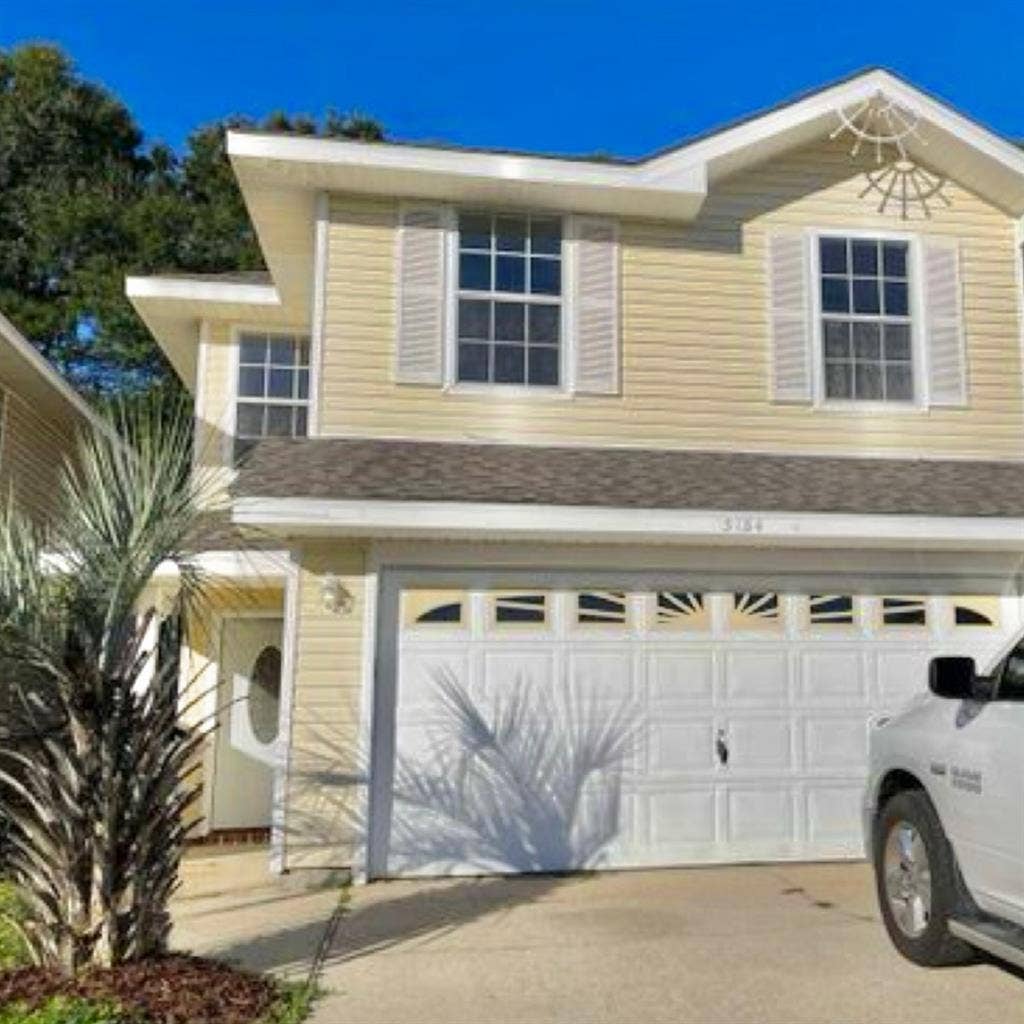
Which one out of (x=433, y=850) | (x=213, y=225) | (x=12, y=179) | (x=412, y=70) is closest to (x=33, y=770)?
(x=433, y=850)

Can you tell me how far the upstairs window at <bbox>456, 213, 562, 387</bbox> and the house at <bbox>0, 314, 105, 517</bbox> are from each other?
15.8 feet

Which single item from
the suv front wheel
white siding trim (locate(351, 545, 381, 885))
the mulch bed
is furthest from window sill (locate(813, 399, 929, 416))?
the mulch bed

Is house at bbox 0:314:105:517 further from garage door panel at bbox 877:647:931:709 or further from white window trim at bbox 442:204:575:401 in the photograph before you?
garage door panel at bbox 877:647:931:709

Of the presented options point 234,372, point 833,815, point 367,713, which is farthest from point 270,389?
point 833,815

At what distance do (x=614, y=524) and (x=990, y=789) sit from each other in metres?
3.90

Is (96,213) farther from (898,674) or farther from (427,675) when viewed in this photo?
(898,674)

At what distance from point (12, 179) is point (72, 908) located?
94.0 feet

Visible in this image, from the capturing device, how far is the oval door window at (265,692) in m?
11.3

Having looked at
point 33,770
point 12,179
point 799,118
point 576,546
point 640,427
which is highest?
point 12,179

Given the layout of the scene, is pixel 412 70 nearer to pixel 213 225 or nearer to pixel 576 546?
pixel 213 225

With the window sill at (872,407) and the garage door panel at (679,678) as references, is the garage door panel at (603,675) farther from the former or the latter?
the window sill at (872,407)

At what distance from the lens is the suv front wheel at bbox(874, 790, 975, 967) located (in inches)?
217

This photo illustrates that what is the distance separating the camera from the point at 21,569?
5234 millimetres

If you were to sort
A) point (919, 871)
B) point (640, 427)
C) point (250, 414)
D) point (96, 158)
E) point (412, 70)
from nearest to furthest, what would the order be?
point (919, 871) < point (640, 427) < point (250, 414) < point (412, 70) < point (96, 158)
